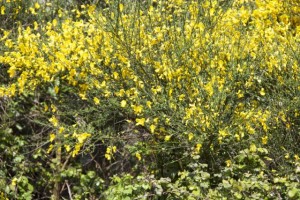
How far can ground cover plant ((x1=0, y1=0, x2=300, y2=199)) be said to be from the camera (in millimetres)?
3879

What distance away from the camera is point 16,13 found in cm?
527

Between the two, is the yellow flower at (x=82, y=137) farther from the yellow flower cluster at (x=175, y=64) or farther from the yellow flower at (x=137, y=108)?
the yellow flower at (x=137, y=108)

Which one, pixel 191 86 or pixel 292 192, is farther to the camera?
pixel 191 86

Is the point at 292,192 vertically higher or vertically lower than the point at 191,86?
lower

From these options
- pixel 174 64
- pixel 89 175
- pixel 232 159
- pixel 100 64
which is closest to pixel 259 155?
pixel 232 159

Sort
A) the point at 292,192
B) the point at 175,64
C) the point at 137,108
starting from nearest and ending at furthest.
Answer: the point at 292,192 < the point at 137,108 < the point at 175,64

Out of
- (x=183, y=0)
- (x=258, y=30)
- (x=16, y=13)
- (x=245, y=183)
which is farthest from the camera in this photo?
(x=16, y=13)

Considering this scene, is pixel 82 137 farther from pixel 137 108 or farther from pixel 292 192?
pixel 292 192

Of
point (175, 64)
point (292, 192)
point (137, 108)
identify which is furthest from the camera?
point (175, 64)

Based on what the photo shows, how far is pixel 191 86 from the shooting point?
408 centimetres

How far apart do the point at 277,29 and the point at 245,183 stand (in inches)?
48.0

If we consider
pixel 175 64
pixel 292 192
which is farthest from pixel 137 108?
pixel 292 192

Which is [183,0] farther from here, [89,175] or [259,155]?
[89,175]

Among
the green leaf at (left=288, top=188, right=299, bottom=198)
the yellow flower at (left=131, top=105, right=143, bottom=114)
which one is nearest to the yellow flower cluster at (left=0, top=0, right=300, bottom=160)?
the yellow flower at (left=131, top=105, right=143, bottom=114)
